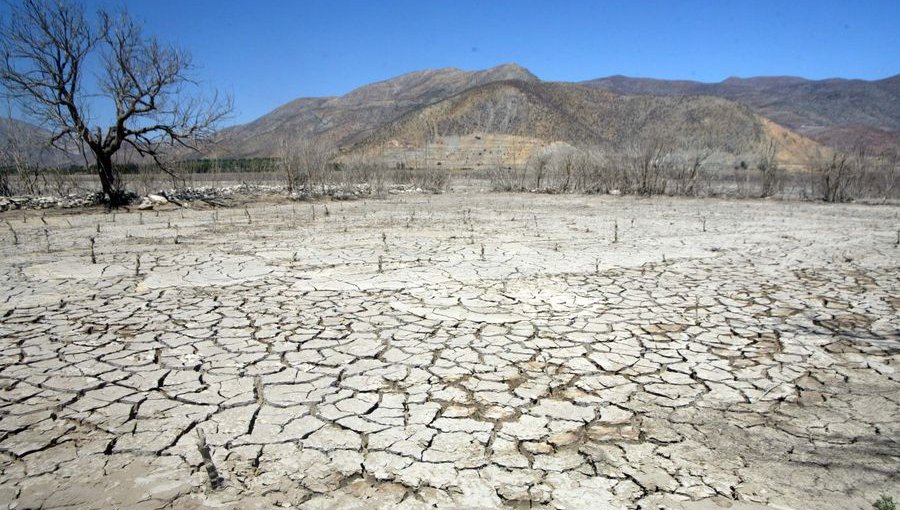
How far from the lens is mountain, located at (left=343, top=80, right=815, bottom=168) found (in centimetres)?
4594

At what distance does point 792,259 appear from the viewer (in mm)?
6676

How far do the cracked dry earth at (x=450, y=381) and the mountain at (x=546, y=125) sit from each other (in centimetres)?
3759

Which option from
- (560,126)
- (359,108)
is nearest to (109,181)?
(560,126)

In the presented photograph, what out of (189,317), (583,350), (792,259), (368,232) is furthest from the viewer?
(368,232)

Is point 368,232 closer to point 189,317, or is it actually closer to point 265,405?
point 189,317

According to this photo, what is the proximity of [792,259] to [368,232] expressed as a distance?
6.49 meters

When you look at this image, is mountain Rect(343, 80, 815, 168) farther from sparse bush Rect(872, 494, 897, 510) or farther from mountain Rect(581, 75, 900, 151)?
sparse bush Rect(872, 494, 897, 510)

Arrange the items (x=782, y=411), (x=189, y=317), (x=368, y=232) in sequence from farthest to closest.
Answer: (x=368, y=232)
(x=189, y=317)
(x=782, y=411)

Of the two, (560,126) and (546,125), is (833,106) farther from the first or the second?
(546,125)

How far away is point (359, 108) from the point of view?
3524 inches

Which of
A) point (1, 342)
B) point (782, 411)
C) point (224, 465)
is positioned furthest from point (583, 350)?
point (1, 342)

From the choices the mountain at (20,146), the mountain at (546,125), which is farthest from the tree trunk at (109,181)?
the mountain at (546,125)

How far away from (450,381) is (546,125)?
51096mm

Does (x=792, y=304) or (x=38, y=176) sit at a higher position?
(x=38, y=176)
